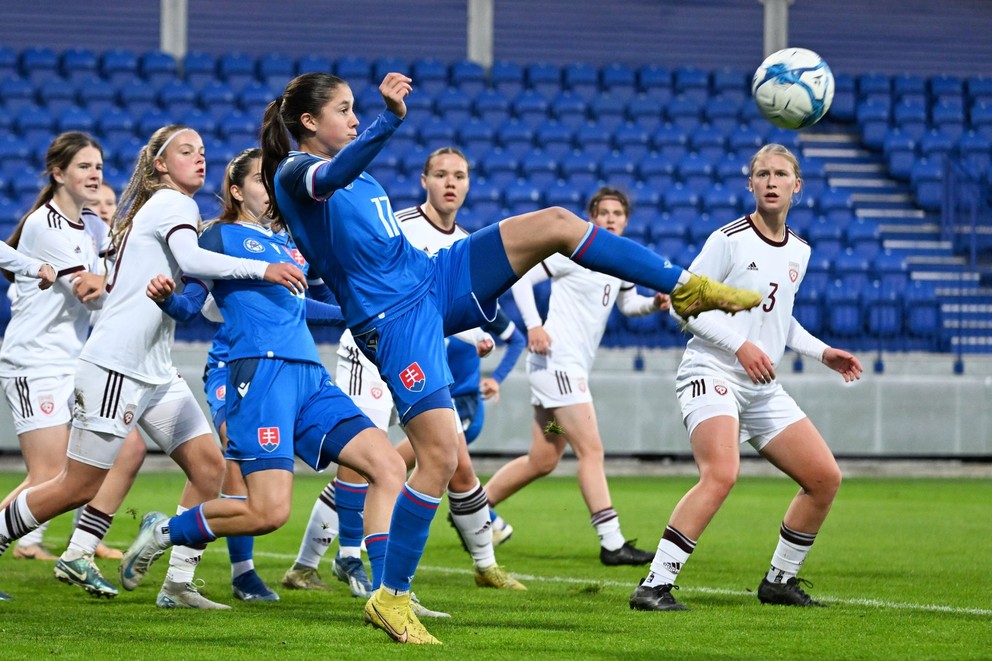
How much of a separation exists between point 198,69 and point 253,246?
16.7m

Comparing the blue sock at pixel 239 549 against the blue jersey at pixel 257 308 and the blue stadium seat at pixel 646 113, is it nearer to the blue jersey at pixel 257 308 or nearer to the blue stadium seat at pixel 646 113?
the blue jersey at pixel 257 308

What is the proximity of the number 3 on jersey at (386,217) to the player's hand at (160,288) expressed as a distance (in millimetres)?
971

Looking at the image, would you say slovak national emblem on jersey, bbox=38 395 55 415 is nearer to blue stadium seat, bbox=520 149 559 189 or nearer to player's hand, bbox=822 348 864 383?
player's hand, bbox=822 348 864 383

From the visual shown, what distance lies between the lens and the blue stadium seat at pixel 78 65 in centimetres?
2158

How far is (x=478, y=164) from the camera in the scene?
1989 centimetres

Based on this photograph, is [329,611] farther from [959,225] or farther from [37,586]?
[959,225]

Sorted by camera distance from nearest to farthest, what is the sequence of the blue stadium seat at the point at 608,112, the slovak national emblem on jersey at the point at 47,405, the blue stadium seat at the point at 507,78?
1. the slovak national emblem on jersey at the point at 47,405
2. the blue stadium seat at the point at 608,112
3. the blue stadium seat at the point at 507,78

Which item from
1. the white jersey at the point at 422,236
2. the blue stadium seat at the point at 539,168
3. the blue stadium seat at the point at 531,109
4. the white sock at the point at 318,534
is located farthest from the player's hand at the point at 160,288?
the blue stadium seat at the point at 531,109

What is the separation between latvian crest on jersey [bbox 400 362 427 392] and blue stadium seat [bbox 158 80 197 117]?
1655 cm

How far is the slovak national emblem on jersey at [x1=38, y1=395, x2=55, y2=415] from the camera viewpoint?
22.5 ft

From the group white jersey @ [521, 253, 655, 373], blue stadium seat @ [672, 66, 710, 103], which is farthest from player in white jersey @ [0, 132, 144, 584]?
blue stadium seat @ [672, 66, 710, 103]

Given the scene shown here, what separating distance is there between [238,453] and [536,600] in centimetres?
174

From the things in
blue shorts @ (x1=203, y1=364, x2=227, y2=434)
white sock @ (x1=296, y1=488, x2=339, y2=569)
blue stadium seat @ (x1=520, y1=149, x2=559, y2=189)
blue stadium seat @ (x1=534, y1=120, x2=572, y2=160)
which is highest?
blue stadium seat @ (x1=534, y1=120, x2=572, y2=160)

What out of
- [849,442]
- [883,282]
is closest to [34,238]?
[849,442]
